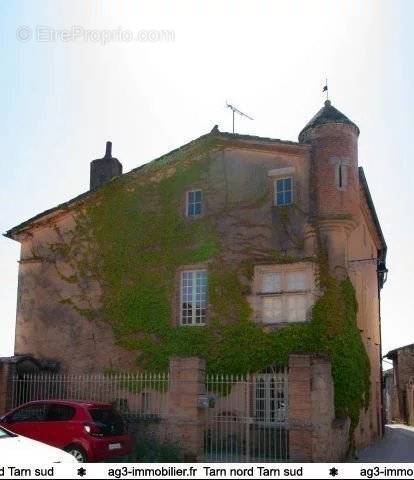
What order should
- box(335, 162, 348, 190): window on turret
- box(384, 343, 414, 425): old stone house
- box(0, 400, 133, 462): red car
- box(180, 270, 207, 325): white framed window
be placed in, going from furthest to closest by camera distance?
box(384, 343, 414, 425): old stone house
box(180, 270, 207, 325): white framed window
box(335, 162, 348, 190): window on turret
box(0, 400, 133, 462): red car

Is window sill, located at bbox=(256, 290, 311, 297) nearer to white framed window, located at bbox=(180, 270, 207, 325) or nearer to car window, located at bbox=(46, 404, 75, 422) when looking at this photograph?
white framed window, located at bbox=(180, 270, 207, 325)

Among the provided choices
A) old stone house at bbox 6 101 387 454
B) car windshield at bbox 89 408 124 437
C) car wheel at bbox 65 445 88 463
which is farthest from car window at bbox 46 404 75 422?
old stone house at bbox 6 101 387 454

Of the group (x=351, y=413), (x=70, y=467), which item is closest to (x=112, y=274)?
(x=351, y=413)

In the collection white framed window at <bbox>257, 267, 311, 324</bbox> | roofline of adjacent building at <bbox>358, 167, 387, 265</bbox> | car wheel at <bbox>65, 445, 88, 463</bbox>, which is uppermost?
roofline of adjacent building at <bbox>358, 167, 387, 265</bbox>

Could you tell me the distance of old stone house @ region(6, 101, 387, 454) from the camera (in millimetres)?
19406

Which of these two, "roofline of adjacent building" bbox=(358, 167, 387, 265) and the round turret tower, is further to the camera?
"roofline of adjacent building" bbox=(358, 167, 387, 265)

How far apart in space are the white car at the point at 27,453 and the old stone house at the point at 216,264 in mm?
9932

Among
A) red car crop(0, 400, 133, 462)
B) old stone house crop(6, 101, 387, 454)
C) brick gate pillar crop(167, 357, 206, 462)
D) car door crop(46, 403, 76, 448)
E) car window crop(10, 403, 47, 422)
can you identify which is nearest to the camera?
red car crop(0, 400, 133, 462)

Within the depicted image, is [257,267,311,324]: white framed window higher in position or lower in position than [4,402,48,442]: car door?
higher

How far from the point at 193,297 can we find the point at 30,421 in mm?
7450

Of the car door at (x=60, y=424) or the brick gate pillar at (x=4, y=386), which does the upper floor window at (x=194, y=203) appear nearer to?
the brick gate pillar at (x=4, y=386)

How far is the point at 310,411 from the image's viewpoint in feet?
52.2

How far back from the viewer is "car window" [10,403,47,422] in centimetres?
1535

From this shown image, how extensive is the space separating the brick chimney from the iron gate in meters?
11.3
